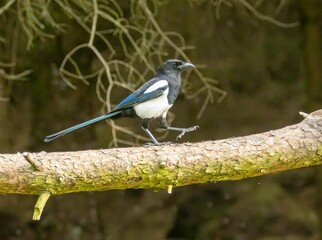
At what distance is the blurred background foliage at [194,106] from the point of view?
4574 millimetres

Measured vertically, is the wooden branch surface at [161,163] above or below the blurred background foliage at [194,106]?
above

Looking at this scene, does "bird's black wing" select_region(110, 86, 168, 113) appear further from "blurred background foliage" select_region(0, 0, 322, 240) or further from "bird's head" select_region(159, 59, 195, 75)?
"blurred background foliage" select_region(0, 0, 322, 240)

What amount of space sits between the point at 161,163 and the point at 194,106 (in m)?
2.52

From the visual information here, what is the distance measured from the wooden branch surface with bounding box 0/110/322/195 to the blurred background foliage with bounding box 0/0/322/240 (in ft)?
7.16

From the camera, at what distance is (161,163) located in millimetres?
2193

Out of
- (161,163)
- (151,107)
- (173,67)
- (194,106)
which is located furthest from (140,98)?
(194,106)

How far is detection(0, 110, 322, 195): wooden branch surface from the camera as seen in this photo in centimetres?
210

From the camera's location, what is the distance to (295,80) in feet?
15.4

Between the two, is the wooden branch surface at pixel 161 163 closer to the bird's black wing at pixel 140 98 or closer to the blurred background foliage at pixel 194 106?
the bird's black wing at pixel 140 98

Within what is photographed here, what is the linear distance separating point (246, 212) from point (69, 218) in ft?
3.87

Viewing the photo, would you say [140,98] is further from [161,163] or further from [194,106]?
[194,106]

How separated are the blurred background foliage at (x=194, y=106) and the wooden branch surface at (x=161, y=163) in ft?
7.16

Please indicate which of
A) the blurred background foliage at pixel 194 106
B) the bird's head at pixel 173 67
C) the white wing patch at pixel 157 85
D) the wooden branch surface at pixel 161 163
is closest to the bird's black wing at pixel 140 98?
the white wing patch at pixel 157 85

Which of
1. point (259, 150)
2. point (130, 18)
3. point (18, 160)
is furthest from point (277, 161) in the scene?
point (130, 18)
